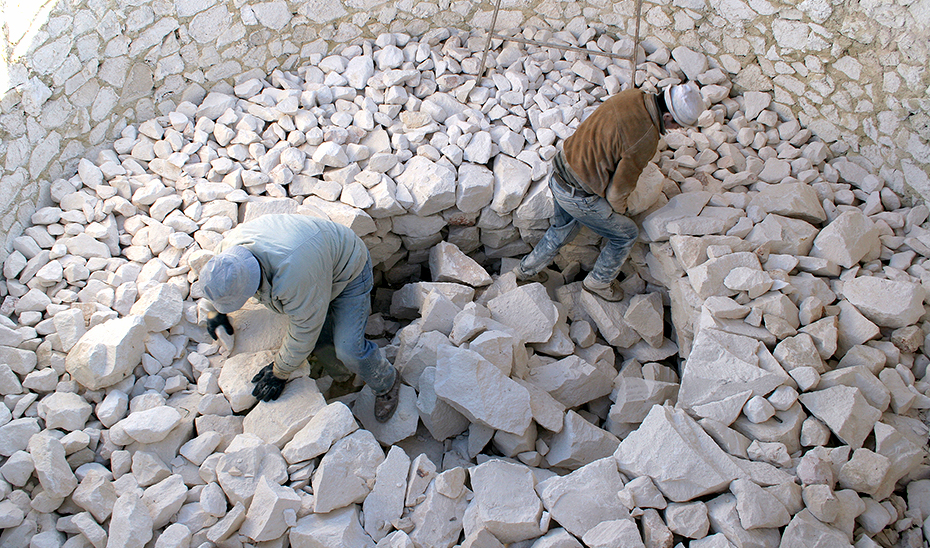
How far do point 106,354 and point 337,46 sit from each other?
305 centimetres

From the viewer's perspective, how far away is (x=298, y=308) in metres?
2.84

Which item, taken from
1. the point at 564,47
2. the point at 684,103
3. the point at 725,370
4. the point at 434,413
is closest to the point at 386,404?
the point at 434,413

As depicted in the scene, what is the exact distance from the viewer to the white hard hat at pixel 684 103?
3254 millimetres

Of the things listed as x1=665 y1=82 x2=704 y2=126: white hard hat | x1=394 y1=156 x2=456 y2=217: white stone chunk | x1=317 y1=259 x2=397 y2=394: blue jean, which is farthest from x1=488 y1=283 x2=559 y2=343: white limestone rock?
x1=665 y1=82 x2=704 y2=126: white hard hat

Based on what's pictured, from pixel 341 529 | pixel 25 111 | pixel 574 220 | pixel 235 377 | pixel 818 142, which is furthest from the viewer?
pixel 818 142

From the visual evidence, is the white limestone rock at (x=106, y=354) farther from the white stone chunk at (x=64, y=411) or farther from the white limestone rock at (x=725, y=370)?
the white limestone rock at (x=725, y=370)

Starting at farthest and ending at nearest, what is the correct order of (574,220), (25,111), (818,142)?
1. (818,142)
2. (574,220)
3. (25,111)

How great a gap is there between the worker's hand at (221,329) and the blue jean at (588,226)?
7.02 feet

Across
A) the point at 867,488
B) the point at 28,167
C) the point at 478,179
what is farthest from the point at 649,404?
the point at 28,167

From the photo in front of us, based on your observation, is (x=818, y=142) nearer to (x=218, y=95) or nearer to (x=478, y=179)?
(x=478, y=179)

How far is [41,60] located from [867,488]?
5.21 m

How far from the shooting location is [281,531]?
281 centimetres

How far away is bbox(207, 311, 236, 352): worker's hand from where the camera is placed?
3.30m

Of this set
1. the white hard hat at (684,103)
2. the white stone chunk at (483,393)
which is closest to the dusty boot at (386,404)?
the white stone chunk at (483,393)
